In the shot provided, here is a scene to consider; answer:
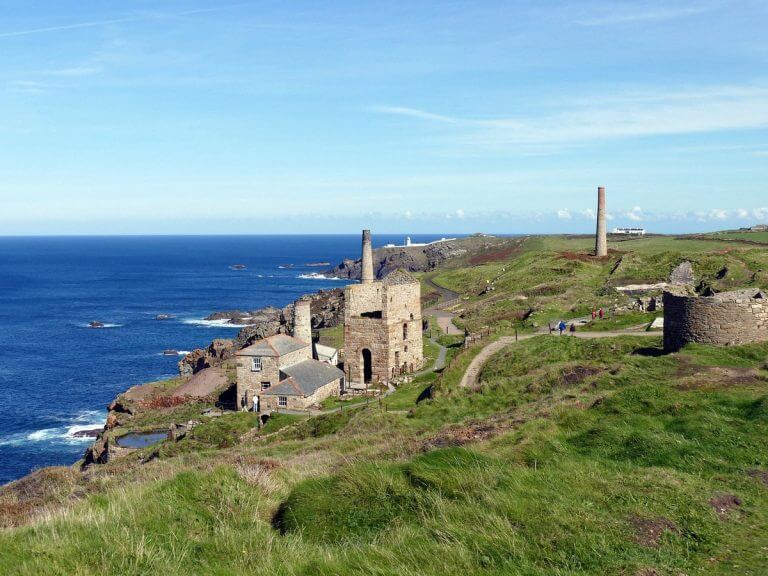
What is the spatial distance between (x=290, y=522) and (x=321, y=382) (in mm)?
29104

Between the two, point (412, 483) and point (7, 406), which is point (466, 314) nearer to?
point (7, 406)

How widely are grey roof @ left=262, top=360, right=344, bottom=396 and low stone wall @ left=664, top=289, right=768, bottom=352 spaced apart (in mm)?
21079

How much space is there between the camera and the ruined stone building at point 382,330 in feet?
134

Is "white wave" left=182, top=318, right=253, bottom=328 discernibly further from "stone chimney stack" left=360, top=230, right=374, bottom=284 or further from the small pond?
the small pond

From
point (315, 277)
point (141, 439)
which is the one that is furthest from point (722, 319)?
point (315, 277)

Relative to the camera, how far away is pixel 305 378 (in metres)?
38.8

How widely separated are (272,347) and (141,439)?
9.67 metres

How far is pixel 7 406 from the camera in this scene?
5709 cm

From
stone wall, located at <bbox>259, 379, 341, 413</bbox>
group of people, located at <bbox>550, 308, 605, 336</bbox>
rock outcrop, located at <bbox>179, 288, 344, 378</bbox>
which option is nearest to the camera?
stone wall, located at <bbox>259, 379, 341, 413</bbox>

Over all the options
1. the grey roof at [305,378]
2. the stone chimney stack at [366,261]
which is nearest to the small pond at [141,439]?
the grey roof at [305,378]

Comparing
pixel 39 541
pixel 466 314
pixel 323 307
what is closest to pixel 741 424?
pixel 39 541

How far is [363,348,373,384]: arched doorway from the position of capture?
4230 cm

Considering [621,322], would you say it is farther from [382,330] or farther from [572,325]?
[382,330]

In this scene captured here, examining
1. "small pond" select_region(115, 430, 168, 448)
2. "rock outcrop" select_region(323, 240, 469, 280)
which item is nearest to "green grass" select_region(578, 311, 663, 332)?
"small pond" select_region(115, 430, 168, 448)
